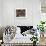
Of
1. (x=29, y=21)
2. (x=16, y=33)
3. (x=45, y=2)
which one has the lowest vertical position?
(x=16, y=33)

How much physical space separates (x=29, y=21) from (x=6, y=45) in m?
1.36

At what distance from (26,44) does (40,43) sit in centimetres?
56

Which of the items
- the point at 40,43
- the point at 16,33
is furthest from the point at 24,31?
the point at 40,43

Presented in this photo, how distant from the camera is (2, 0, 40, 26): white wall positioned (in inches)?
207

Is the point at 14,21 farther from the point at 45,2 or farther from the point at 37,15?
the point at 45,2

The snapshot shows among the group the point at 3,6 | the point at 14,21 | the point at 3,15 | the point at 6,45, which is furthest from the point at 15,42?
the point at 3,6

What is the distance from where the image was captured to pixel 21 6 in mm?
5289

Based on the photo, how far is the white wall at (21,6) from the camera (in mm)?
5250

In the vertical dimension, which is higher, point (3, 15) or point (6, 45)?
point (3, 15)

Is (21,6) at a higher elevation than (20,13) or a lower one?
higher

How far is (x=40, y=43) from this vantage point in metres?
5.01

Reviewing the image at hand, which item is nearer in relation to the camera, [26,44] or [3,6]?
[26,44]

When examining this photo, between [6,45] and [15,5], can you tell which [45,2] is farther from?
[6,45]

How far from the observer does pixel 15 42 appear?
5.01m
